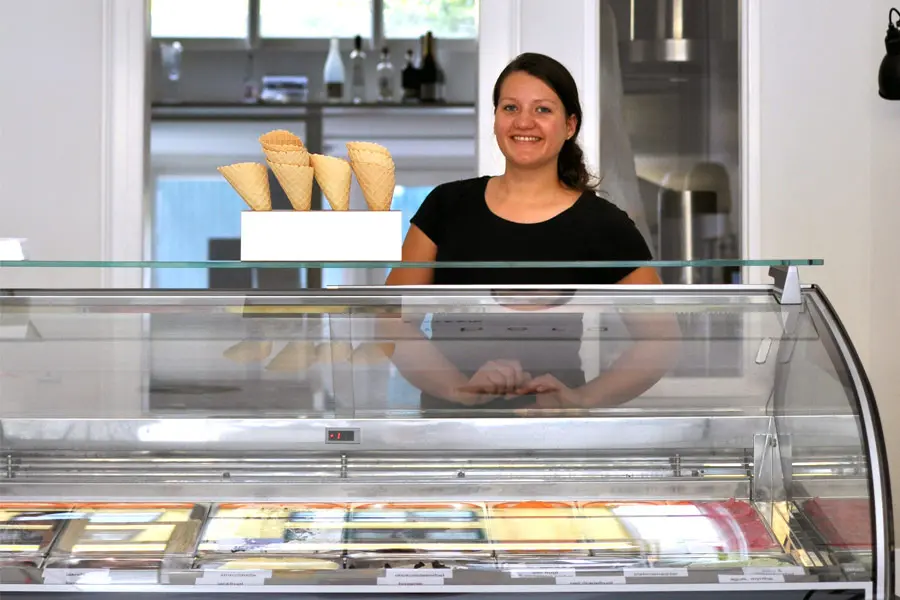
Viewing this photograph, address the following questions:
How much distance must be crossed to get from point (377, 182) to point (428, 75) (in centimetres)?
415

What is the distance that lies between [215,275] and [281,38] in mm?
1332

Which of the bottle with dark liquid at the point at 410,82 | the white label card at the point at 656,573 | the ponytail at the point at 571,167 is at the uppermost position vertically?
the bottle with dark liquid at the point at 410,82

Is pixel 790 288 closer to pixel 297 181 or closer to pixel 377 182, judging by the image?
pixel 377 182

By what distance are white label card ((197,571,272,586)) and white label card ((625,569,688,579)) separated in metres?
0.47

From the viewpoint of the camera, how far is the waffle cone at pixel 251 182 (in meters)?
1.54

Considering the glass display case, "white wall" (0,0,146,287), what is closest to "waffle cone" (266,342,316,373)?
the glass display case

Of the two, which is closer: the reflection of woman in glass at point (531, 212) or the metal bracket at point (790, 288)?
the metal bracket at point (790, 288)

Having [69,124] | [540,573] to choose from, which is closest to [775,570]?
[540,573]

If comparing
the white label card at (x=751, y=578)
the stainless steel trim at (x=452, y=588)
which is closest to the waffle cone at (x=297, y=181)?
the stainless steel trim at (x=452, y=588)

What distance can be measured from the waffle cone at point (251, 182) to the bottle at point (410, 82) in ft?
13.6

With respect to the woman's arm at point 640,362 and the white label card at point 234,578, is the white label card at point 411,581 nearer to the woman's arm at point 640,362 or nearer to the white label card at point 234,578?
the white label card at point 234,578

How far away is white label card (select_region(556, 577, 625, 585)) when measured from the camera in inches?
53.9

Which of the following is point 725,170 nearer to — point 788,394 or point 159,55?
point 788,394

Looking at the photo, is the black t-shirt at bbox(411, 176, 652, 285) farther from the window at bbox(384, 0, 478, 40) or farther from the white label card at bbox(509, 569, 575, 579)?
the window at bbox(384, 0, 478, 40)
